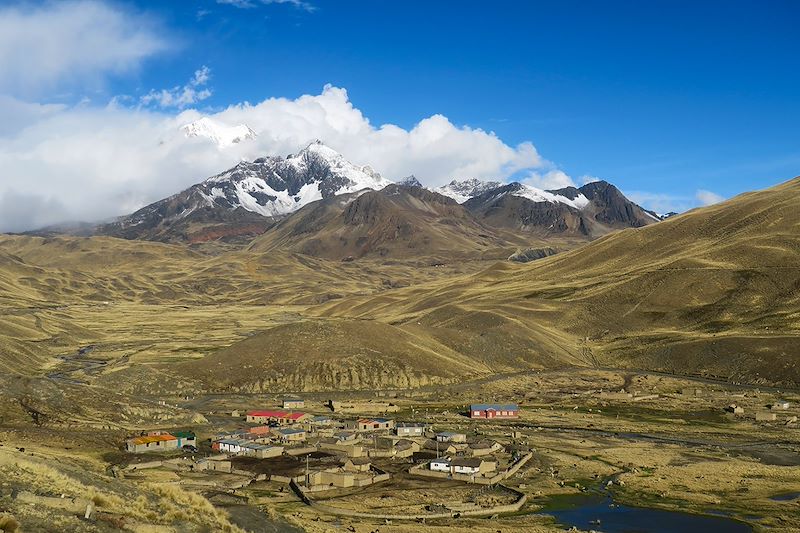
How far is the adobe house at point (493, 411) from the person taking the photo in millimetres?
130750

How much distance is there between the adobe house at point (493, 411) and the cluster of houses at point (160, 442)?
51.0m

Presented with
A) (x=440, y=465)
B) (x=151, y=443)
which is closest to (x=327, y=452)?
(x=440, y=465)

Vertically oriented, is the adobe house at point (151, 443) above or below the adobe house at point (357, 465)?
above

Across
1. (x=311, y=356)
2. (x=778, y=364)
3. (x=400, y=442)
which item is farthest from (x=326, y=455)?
(x=778, y=364)

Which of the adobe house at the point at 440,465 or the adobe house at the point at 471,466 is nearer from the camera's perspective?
the adobe house at the point at 471,466

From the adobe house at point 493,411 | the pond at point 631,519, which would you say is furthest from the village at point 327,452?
the adobe house at point 493,411

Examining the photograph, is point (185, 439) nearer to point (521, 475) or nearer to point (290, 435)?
point (290, 435)

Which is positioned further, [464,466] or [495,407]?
[495,407]

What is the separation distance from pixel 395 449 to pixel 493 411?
37568 millimetres

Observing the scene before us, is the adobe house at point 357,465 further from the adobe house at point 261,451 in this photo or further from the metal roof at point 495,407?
the metal roof at point 495,407

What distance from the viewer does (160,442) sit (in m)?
93.7

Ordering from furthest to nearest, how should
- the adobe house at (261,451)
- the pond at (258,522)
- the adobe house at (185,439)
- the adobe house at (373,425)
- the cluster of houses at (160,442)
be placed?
1. the adobe house at (373,425)
2. the adobe house at (185,439)
3. the adobe house at (261,451)
4. the cluster of houses at (160,442)
5. the pond at (258,522)

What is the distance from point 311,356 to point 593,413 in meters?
70.9

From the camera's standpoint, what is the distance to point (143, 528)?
121 feet
